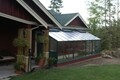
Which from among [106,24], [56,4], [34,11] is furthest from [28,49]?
[56,4]

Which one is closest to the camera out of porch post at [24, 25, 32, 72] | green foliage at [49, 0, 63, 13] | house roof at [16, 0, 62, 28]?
house roof at [16, 0, 62, 28]

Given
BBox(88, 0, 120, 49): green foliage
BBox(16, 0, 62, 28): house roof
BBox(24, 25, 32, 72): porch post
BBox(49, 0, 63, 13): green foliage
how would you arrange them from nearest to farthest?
1. BBox(16, 0, 62, 28): house roof
2. BBox(24, 25, 32, 72): porch post
3. BBox(88, 0, 120, 49): green foliage
4. BBox(49, 0, 63, 13): green foliage

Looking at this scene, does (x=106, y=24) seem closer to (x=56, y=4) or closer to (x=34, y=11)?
(x=34, y=11)

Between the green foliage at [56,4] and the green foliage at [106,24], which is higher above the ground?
the green foliage at [56,4]

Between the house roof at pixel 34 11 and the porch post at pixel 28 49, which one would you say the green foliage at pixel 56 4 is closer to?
the house roof at pixel 34 11

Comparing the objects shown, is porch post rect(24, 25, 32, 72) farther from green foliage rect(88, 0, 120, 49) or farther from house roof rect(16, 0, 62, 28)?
green foliage rect(88, 0, 120, 49)

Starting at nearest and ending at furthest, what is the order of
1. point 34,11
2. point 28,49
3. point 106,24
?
1. point 28,49
2. point 34,11
3. point 106,24

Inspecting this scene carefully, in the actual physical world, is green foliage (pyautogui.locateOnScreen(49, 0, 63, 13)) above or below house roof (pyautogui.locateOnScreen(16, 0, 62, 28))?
above

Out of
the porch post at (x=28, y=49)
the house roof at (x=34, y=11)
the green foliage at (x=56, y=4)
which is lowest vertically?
the porch post at (x=28, y=49)

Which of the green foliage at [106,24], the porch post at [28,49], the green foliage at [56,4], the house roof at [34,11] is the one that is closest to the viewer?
the house roof at [34,11]

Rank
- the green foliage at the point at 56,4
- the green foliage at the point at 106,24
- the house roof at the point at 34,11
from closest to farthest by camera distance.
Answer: the house roof at the point at 34,11 → the green foliage at the point at 106,24 → the green foliage at the point at 56,4

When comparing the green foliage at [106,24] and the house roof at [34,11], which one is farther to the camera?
the green foliage at [106,24]

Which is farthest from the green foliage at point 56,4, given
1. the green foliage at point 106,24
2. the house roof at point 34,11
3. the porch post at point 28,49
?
the porch post at point 28,49

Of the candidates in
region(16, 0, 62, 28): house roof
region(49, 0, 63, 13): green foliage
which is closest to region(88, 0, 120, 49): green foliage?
region(16, 0, 62, 28): house roof
